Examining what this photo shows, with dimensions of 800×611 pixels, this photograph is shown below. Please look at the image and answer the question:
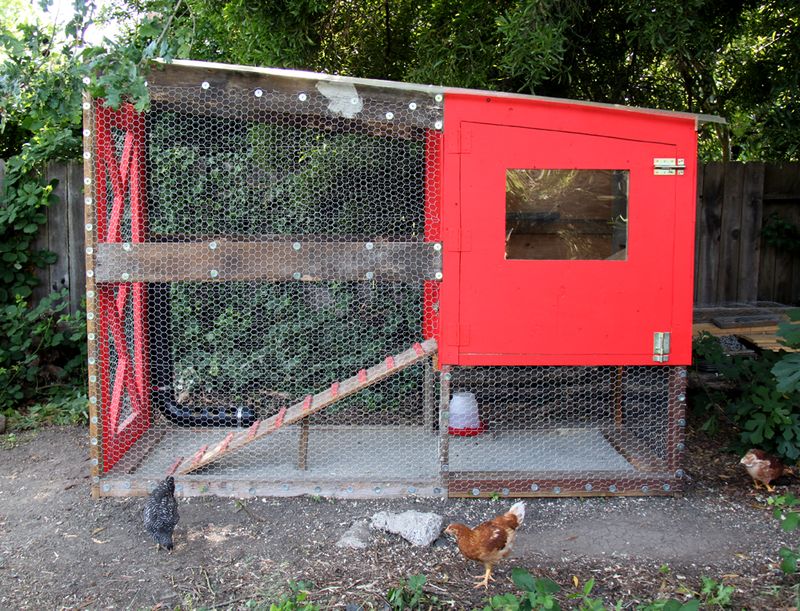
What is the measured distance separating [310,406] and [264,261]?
2.45 ft

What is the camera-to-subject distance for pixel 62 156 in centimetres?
543

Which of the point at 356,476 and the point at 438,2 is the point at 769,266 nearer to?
the point at 438,2

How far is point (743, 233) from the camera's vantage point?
20.0 feet

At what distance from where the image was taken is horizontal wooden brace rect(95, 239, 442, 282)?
347 cm

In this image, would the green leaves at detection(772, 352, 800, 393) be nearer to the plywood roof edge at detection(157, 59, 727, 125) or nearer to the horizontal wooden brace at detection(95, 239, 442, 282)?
the plywood roof edge at detection(157, 59, 727, 125)

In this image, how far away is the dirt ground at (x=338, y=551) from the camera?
2.74m

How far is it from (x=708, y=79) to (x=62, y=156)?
4.64 metres

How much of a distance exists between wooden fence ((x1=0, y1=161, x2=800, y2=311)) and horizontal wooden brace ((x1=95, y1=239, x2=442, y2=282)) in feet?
11.5

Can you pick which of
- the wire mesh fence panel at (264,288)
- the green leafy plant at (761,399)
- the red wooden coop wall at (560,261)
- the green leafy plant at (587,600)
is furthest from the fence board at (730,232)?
the green leafy plant at (587,600)

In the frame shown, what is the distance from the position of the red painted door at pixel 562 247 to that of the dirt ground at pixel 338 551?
77 cm

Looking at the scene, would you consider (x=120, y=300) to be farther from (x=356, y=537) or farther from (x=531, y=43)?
(x=531, y=43)

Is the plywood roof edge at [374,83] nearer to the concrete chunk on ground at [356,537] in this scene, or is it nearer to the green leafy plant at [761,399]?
the green leafy plant at [761,399]

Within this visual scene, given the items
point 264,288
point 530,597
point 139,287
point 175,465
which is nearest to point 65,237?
point 139,287

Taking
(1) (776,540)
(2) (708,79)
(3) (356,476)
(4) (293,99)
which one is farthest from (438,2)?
(1) (776,540)
